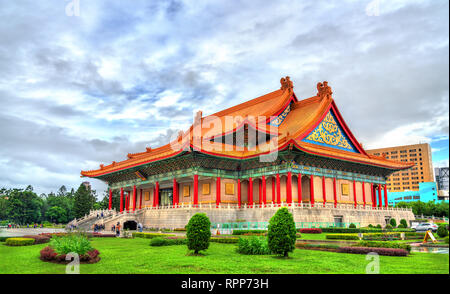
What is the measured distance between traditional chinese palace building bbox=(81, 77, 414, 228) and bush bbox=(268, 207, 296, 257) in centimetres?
1933

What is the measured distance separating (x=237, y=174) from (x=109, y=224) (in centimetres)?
1451

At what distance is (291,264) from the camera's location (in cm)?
1266

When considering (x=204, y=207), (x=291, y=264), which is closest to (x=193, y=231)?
(x=291, y=264)

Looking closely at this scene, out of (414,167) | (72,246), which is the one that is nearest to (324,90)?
(72,246)

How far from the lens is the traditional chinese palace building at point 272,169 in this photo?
1430 inches

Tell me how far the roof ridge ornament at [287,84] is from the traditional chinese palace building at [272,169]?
0.39 ft

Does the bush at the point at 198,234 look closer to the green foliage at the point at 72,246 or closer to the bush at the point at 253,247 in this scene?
the bush at the point at 253,247

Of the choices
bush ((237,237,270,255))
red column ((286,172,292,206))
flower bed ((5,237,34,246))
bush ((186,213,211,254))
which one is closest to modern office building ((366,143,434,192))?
red column ((286,172,292,206))

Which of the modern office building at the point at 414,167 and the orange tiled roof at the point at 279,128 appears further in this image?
the modern office building at the point at 414,167

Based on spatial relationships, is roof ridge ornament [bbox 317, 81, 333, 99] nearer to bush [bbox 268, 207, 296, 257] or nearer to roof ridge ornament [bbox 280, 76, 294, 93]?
roof ridge ornament [bbox 280, 76, 294, 93]

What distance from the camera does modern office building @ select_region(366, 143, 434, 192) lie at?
12075 centimetres

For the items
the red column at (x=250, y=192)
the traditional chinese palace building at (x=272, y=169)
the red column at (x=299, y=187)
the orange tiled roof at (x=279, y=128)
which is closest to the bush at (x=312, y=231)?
the traditional chinese palace building at (x=272, y=169)
